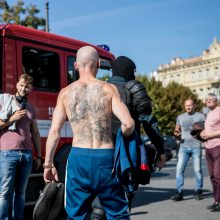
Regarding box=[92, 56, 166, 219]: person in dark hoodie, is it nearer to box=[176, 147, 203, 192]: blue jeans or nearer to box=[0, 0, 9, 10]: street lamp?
box=[176, 147, 203, 192]: blue jeans

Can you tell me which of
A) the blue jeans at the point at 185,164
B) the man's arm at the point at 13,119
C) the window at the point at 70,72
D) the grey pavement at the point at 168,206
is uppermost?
the window at the point at 70,72

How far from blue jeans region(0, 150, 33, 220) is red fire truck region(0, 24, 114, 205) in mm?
941

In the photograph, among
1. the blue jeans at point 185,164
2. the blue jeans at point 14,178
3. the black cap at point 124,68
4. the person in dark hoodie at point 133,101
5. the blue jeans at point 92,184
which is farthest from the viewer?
the blue jeans at point 185,164

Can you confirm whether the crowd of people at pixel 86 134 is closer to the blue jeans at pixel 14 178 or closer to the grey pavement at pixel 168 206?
the blue jeans at pixel 14 178

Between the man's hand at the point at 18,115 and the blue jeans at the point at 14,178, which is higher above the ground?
the man's hand at the point at 18,115

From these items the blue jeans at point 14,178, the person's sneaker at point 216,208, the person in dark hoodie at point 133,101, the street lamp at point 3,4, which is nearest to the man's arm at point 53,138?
the person in dark hoodie at point 133,101

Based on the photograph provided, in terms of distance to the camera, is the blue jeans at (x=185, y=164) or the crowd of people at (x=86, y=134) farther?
the blue jeans at (x=185, y=164)

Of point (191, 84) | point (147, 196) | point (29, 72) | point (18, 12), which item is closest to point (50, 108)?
point (29, 72)

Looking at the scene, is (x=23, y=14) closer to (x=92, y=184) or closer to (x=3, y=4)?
(x=3, y=4)

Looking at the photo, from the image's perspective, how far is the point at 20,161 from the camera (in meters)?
5.54

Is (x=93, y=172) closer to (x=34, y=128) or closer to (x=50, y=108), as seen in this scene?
(x=34, y=128)

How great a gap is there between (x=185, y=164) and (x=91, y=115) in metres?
5.76

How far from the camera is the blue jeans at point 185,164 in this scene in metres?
8.93

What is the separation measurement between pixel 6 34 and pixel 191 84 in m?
92.3
